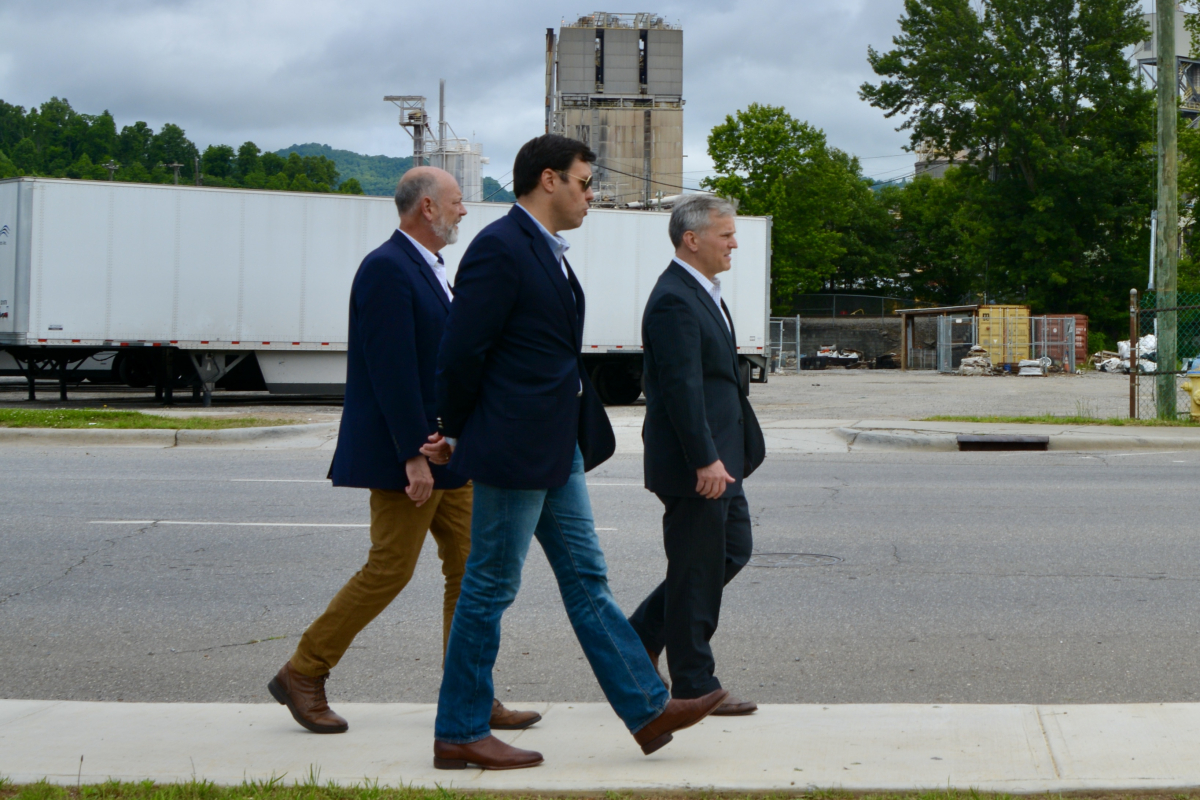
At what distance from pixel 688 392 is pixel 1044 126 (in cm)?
5190

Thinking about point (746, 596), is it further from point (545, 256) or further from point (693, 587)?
point (545, 256)

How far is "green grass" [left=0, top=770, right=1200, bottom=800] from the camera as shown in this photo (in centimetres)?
337

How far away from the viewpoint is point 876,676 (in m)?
4.94

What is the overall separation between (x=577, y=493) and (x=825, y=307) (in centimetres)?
6207

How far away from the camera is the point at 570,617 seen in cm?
371

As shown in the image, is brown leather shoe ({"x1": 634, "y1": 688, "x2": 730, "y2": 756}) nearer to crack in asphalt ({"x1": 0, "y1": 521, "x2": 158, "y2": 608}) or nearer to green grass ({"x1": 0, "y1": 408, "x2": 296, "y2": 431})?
crack in asphalt ({"x1": 0, "y1": 521, "x2": 158, "y2": 608})

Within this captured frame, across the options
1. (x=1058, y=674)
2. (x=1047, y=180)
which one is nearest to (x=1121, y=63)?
(x=1047, y=180)

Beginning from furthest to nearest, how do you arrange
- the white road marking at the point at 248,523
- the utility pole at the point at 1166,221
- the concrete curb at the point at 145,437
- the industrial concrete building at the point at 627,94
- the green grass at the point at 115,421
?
the industrial concrete building at the point at 627,94
the utility pole at the point at 1166,221
the green grass at the point at 115,421
the concrete curb at the point at 145,437
the white road marking at the point at 248,523

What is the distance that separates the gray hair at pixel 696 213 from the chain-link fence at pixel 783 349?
29.0 m

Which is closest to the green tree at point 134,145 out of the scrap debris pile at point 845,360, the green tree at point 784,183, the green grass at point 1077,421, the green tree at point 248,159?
the green tree at point 248,159

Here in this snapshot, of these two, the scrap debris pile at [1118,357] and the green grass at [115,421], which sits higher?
the scrap debris pile at [1118,357]

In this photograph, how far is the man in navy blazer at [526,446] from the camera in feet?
11.6

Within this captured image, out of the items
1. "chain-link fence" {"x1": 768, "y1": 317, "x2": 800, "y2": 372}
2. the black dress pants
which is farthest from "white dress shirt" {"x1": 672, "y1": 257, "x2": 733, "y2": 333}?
"chain-link fence" {"x1": 768, "y1": 317, "x2": 800, "y2": 372}

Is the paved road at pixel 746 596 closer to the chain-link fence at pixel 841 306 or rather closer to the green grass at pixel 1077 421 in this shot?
the green grass at pixel 1077 421
